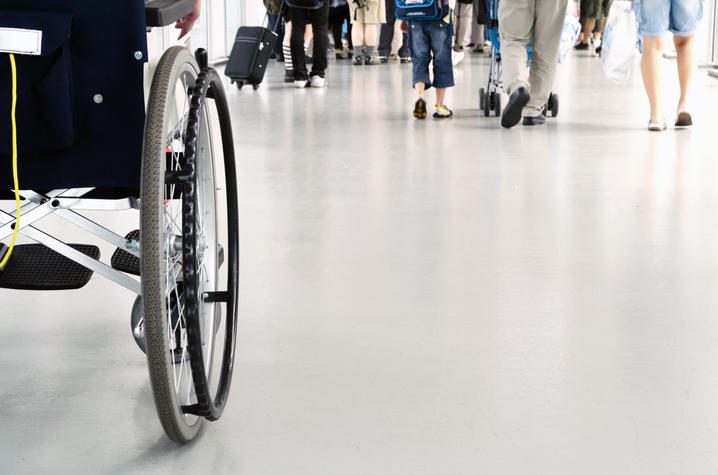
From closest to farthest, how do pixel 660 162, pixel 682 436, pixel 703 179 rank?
1. pixel 682 436
2. pixel 703 179
3. pixel 660 162

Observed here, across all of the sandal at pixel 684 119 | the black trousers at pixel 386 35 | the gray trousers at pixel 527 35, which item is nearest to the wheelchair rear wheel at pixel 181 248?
the gray trousers at pixel 527 35

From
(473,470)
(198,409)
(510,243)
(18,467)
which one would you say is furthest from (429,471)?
(510,243)

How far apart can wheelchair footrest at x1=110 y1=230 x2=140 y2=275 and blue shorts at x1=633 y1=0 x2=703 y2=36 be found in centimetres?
382

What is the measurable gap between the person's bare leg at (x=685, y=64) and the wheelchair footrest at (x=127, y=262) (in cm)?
403

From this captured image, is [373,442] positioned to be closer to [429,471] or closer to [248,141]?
[429,471]

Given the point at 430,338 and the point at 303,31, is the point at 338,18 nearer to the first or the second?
the point at 303,31

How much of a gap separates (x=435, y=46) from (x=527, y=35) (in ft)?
1.93

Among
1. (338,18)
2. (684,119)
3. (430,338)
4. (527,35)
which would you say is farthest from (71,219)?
(338,18)

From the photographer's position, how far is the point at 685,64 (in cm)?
585

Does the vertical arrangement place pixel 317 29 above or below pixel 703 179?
above

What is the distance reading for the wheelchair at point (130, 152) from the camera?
1.59 metres

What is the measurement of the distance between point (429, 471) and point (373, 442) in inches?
5.3

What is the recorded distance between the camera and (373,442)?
1.82 meters

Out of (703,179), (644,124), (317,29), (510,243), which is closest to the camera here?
(510,243)
